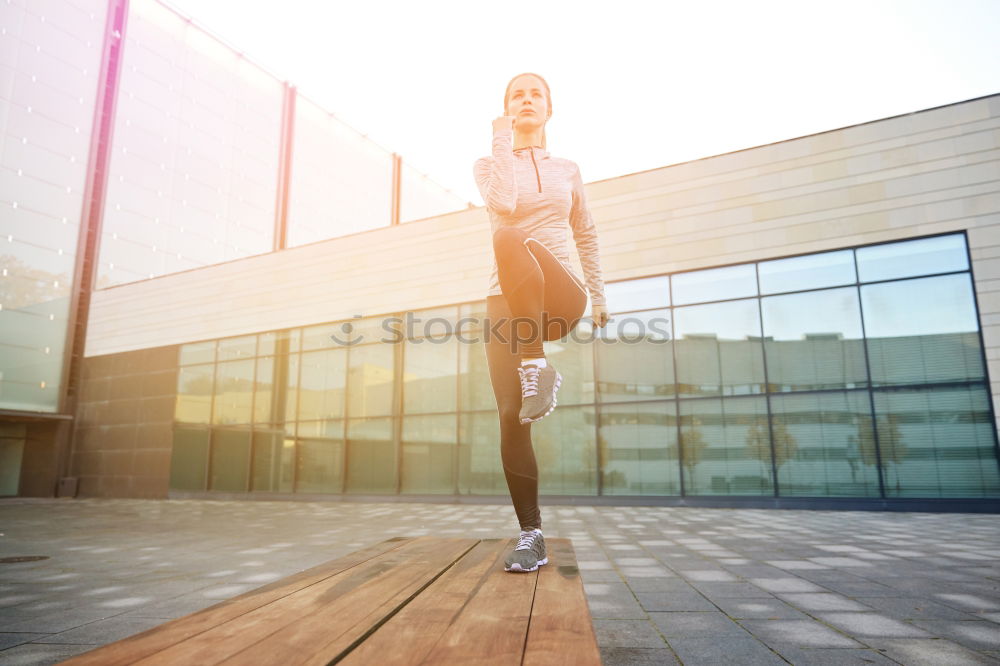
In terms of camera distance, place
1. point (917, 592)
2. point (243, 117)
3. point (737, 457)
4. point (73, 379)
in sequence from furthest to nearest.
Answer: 1. point (243, 117)
2. point (73, 379)
3. point (737, 457)
4. point (917, 592)

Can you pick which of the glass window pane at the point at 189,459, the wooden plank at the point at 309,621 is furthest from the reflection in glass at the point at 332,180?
the wooden plank at the point at 309,621

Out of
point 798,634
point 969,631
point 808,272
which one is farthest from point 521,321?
point 808,272

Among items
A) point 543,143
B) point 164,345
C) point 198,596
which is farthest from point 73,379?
point 543,143

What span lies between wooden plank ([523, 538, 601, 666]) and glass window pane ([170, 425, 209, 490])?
1584 centimetres

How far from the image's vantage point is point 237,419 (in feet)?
48.6

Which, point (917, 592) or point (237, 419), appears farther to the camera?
point (237, 419)

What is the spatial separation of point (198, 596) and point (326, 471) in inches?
416

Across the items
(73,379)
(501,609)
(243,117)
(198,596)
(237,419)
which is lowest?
(198,596)

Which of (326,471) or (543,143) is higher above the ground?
(543,143)

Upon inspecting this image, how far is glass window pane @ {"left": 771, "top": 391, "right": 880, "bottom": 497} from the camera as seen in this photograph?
29.7 feet

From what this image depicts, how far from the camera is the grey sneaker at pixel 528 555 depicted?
5.39 feet

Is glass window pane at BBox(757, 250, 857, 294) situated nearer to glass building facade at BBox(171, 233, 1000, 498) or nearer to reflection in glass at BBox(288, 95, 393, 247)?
glass building facade at BBox(171, 233, 1000, 498)

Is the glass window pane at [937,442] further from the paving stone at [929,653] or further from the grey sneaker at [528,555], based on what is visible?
the grey sneaker at [528,555]

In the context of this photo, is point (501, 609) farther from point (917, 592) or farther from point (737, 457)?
point (737, 457)
